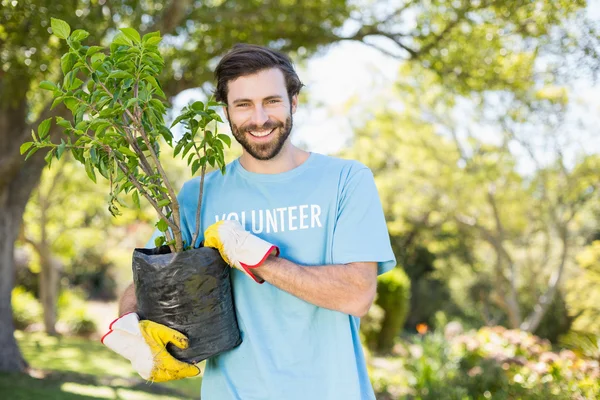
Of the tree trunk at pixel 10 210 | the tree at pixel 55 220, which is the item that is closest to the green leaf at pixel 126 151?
the tree trunk at pixel 10 210

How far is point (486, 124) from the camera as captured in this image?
1350 cm

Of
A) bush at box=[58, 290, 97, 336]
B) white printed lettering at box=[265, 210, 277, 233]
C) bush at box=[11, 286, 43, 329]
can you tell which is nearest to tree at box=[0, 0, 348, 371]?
white printed lettering at box=[265, 210, 277, 233]

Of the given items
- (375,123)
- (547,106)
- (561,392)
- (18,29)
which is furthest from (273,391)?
(375,123)

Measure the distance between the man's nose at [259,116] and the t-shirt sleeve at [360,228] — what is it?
34 cm

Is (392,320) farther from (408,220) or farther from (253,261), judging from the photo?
(253,261)

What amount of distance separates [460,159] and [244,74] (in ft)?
42.9

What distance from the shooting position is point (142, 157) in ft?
6.40

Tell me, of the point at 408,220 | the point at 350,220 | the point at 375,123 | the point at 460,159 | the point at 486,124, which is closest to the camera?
the point at 350,220

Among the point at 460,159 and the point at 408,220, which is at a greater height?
the point at 460,159

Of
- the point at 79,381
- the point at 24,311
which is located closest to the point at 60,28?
the point at 79,381

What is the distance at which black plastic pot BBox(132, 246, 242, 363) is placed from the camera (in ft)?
6.07

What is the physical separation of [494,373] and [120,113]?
5782 millimetres

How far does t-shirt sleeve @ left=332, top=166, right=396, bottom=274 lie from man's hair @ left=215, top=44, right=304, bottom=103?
432 millimetres

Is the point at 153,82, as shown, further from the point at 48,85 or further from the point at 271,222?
the point at 271,222
